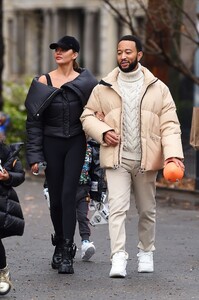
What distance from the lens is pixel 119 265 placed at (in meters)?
9.11

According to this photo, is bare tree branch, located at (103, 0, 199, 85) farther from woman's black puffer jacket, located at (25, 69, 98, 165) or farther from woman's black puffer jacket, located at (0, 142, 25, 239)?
woman's black puffer jacket, located at (0, 142, 25, 239)

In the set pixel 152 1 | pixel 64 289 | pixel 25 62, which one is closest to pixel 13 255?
pixel 64 289

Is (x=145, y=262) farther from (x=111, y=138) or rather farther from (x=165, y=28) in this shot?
(x=165, y=28)

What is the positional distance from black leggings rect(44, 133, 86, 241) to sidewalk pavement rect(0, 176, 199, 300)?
1.64ft

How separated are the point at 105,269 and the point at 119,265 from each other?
620mm

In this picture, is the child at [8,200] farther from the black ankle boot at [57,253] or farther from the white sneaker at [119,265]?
the black ankle boot at [57,253]

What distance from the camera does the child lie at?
27.3ft

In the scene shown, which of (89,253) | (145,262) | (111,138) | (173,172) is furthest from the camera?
(89,253)

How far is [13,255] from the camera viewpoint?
10.6 metres

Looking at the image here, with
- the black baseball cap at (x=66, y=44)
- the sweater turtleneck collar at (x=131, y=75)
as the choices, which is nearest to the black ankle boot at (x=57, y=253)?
the sweater turtleneck collar at (x=131, y=75)

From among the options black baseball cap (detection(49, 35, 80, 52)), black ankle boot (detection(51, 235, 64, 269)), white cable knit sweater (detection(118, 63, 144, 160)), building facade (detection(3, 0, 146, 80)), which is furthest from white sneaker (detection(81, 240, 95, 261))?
building facade (detection(3, 0, 146, 80))

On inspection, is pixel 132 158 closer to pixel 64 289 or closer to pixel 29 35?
pixel 64 289

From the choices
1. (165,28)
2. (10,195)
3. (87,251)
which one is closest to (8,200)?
(10,195)

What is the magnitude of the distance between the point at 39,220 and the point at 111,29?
30.3m
